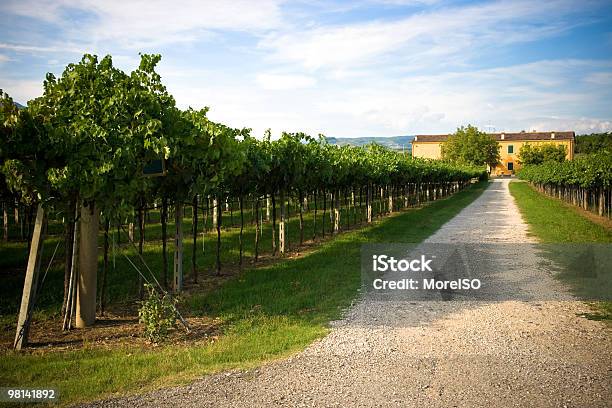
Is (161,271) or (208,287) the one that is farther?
(161,271)

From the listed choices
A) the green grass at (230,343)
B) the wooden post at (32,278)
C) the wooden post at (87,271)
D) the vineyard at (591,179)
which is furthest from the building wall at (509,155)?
the wooden post at (32,278)

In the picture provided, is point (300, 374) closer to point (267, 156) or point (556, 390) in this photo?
point (556, 390)

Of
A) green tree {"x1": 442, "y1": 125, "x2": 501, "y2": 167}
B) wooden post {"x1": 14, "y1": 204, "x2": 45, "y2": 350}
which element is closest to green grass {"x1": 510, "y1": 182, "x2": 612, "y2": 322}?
wooden post {"x1": 14, "y1": 204, "x2": 45, "y2": 350}

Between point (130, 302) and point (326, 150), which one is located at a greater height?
point (326, 150)

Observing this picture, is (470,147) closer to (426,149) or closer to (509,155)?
(509,155)

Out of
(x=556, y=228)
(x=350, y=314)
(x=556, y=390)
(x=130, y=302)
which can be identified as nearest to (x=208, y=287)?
(x=130, y=302)

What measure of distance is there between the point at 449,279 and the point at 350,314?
11.4 ft

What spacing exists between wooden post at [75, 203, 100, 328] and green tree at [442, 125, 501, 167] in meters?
86.8

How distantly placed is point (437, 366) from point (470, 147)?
9055 centimetres

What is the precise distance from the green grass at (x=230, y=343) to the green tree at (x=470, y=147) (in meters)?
83.4

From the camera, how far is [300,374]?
5.85m

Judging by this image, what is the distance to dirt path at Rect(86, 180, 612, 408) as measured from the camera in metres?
5.19

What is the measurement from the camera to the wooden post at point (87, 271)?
805 cm

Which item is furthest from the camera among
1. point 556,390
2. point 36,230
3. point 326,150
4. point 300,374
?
point 326,150
